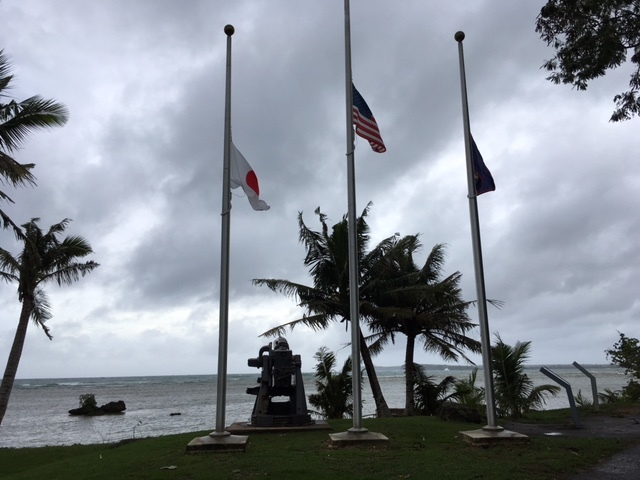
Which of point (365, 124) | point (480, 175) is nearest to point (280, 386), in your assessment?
point (365, 124)

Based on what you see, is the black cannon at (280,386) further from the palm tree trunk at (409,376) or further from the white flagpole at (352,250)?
the palm tree trunk at (409,376)

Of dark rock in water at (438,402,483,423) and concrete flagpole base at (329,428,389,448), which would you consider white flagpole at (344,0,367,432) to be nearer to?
concrete flagpole base at (329,428,389,448)

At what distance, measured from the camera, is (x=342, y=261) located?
18766 mm

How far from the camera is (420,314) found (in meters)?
20.2

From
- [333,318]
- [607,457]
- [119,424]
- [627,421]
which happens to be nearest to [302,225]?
[333,318]

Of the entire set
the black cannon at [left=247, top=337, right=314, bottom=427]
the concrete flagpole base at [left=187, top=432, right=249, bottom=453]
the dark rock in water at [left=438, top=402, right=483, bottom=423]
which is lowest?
the concrete flagpole base at [left=187, top=432, right=249, bottom=453]

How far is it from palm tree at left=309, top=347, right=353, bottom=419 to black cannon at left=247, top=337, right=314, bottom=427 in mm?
7061

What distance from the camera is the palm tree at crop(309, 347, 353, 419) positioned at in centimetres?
2008

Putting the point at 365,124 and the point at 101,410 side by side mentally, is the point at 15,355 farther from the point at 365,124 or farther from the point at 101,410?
the point at 101,410

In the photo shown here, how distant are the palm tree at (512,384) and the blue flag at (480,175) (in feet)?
26.9

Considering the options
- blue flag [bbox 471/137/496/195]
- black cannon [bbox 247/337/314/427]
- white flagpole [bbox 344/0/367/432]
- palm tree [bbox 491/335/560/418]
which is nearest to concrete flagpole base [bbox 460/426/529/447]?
white flagpole [bbox 344/0/367/432]

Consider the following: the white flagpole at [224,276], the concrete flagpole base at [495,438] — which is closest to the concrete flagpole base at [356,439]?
the concrete flagpole base at [495,438]

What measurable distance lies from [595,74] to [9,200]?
1300 cm

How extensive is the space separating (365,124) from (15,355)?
45.1 feet
